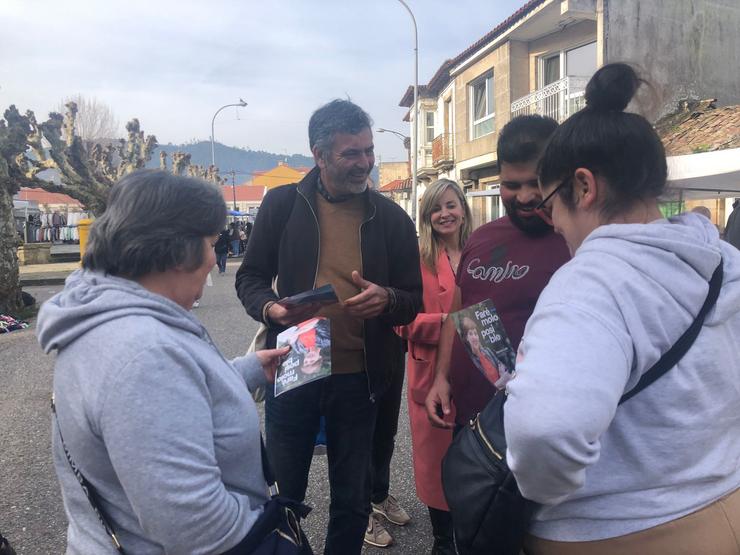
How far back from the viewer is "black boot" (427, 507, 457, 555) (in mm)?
2822

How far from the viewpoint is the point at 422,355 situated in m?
3.16

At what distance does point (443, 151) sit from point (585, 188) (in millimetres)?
21456

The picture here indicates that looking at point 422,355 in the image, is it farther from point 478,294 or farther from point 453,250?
point 478,294

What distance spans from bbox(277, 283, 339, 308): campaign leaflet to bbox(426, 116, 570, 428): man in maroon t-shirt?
24.7 inches

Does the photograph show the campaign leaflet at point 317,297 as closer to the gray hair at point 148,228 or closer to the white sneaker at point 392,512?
the gray hair at point 148,228

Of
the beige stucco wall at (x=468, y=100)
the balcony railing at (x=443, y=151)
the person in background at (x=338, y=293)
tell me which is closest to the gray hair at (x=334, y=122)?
the person in background at (x=338, y=293)

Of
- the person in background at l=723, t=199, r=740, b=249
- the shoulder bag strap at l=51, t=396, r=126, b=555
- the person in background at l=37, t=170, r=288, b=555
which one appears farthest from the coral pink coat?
the person in background at l=723, t=199, r=740, b=249

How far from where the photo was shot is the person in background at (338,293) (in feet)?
7.86

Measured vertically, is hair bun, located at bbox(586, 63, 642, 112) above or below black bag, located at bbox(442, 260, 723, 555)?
above

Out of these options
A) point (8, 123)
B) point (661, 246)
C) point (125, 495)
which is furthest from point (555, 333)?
point (8, 123)

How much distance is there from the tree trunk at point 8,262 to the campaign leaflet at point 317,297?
10867 mm

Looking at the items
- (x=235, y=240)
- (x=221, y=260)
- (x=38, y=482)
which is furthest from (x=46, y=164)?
(x=38, y=482)

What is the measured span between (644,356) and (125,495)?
3.82 feet

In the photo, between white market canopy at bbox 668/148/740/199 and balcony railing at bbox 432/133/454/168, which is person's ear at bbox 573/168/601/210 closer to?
white market canopy at bbox 668/148/740/199
